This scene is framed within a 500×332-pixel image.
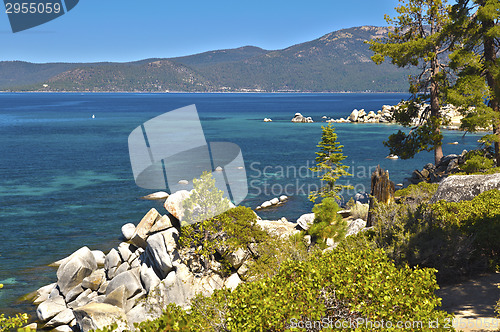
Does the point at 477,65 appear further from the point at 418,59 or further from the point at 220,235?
the point at 220,235

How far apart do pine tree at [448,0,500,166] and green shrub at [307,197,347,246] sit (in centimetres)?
829

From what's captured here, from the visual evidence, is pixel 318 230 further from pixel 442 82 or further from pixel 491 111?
pixel 442 82

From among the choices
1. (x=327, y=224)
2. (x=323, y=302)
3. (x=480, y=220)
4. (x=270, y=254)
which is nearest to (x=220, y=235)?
(x=270, y=254)

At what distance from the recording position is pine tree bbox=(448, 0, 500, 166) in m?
21.1

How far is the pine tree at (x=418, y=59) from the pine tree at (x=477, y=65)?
319 cm

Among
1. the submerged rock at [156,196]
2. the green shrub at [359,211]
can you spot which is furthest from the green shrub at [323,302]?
the submerged rock at [156,196]

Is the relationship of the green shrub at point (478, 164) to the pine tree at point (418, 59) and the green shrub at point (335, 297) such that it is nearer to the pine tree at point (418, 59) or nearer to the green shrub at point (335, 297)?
the pine tree at point (418, 59)

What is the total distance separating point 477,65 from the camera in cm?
2175

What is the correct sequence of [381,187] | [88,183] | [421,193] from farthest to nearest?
1. [88,183]
2. [381,187]
3. [421,193]

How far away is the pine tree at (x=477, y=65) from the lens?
21109 mm

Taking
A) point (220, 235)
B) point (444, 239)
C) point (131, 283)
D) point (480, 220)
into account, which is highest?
point (480, 220)

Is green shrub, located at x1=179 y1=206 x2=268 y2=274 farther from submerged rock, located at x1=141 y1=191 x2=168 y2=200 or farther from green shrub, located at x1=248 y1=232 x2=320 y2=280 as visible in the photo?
submerged rock, located at x1=141 y1=191 x2=168 y2=200

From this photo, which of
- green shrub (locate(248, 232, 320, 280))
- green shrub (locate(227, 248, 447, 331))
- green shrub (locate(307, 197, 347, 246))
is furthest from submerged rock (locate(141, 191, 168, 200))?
green shrub (locate(227, 248, 447, 331))

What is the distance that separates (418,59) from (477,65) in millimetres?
6179
